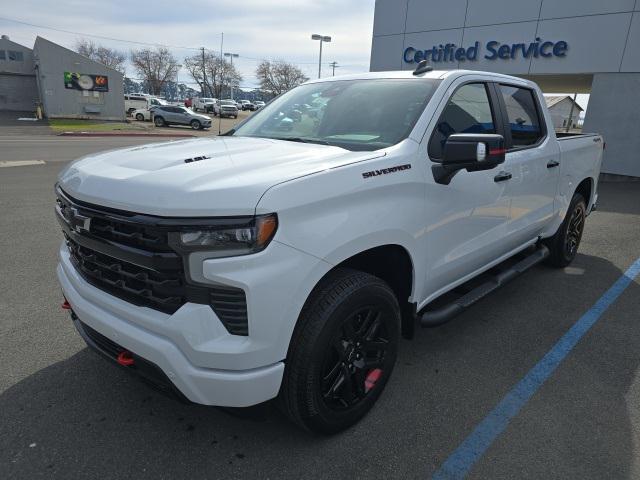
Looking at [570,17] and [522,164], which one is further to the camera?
[570,17]

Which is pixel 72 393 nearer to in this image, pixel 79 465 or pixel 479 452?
pixel 79 465

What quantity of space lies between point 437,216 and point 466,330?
143 centimetres

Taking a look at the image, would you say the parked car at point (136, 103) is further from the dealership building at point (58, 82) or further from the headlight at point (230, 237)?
the headlight at point (230, 237)

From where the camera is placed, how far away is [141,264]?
194 cm

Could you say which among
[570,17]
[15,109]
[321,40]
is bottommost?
[15,109]

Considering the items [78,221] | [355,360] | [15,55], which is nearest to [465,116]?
[355,360]

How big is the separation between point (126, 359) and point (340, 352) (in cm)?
102

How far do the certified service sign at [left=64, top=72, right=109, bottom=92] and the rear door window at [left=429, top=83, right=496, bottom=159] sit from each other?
3752 centimetres

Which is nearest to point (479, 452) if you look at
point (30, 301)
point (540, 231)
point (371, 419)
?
point (371, 419)

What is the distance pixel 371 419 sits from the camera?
262 centimetres

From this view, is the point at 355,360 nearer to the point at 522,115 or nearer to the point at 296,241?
the point at 296,241

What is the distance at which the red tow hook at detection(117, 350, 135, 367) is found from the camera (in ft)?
6.94

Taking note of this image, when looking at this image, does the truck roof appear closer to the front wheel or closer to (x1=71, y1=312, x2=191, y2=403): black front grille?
the front wheel

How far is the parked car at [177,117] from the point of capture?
33.7m
